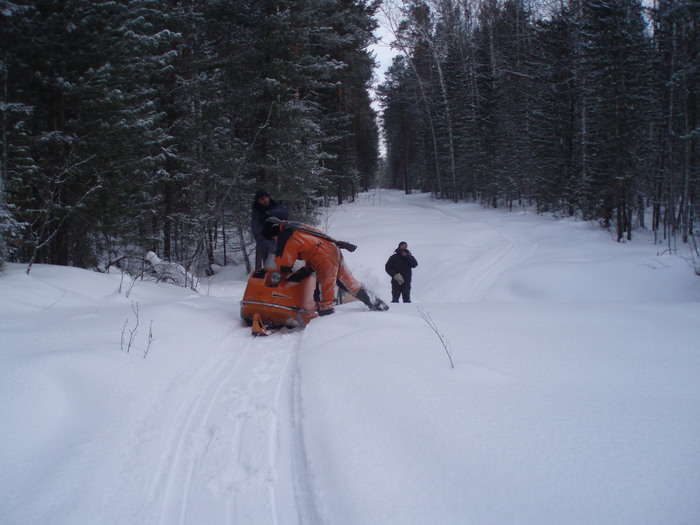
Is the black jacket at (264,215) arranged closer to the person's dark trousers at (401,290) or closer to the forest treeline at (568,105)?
the person's dark trousers at (401,290)

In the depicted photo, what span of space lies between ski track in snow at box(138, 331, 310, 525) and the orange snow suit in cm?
179

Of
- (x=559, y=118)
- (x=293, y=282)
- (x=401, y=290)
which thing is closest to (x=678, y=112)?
(x=559, y=118)

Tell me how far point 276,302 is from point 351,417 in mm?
2889

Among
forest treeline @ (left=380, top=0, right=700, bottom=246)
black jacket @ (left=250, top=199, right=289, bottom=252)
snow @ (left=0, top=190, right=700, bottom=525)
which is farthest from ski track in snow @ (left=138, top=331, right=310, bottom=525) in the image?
forest treeline @ (left=380, top=0, right=700, bottom=246)

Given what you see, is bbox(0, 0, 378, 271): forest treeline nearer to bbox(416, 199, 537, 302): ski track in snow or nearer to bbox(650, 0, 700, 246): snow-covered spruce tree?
bbox(416, 199, 537, 302): ski track in snow

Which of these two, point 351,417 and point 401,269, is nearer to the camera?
point 351,417

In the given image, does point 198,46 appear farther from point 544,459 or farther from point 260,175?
point 544,459

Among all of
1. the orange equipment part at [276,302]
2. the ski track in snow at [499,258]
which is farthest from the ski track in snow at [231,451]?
the ski track in snow at [499,258]

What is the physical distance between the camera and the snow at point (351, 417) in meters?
2.07

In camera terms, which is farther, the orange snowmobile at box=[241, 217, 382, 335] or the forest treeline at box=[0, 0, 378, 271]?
the forest treeline at box=[0, 0, 378, 271]

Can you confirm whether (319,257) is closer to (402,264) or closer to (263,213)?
(263,213)

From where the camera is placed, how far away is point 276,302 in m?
5.64

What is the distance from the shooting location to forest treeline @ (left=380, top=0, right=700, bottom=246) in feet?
51.5

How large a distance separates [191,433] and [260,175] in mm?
12522
